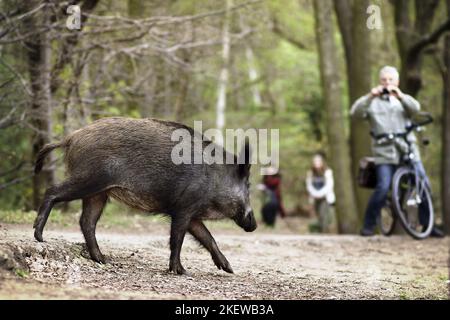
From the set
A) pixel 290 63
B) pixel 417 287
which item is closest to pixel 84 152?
pixel 417 287

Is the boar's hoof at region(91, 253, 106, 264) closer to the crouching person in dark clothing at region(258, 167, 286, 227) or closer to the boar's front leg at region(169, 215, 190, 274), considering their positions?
the boar's front leg at region(169, 215, 190, 274)

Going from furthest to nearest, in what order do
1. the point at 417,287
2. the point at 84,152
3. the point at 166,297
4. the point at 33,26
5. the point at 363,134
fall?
1. the point at 363,134
2. the point at 33,26
3. the point at 417,287
4. the point at 84,152
5. the point at 166,297

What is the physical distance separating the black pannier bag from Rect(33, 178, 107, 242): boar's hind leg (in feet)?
22.8

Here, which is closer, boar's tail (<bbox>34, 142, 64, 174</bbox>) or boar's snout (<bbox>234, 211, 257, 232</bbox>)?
boar's tail (<bbox>34, 142, 64, 174</bbox>)

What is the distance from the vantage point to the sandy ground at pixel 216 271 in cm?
654

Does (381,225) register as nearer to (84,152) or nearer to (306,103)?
(84,152)

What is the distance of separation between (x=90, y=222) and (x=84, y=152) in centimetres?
88

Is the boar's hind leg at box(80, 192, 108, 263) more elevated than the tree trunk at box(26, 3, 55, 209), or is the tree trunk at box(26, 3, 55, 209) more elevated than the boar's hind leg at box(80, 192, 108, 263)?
the tree trunk at box(26, 3, 55, 209)

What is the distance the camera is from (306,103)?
30.1 meters

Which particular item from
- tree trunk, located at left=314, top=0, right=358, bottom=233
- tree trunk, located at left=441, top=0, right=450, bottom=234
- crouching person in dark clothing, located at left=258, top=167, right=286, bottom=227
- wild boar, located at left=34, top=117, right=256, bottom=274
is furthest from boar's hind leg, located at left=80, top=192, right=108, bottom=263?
crouching person in dark clothing, located at left=258, top=167, right=286, bottom=227

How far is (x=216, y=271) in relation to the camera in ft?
29.2

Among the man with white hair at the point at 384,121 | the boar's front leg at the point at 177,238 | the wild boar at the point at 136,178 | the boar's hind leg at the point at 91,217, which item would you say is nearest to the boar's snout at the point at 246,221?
the wild boar at the point at 136,178

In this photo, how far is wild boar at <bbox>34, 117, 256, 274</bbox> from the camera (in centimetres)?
800

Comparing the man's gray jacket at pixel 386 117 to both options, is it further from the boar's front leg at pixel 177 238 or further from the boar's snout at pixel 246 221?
the boar's front leg at pixel 177 238
